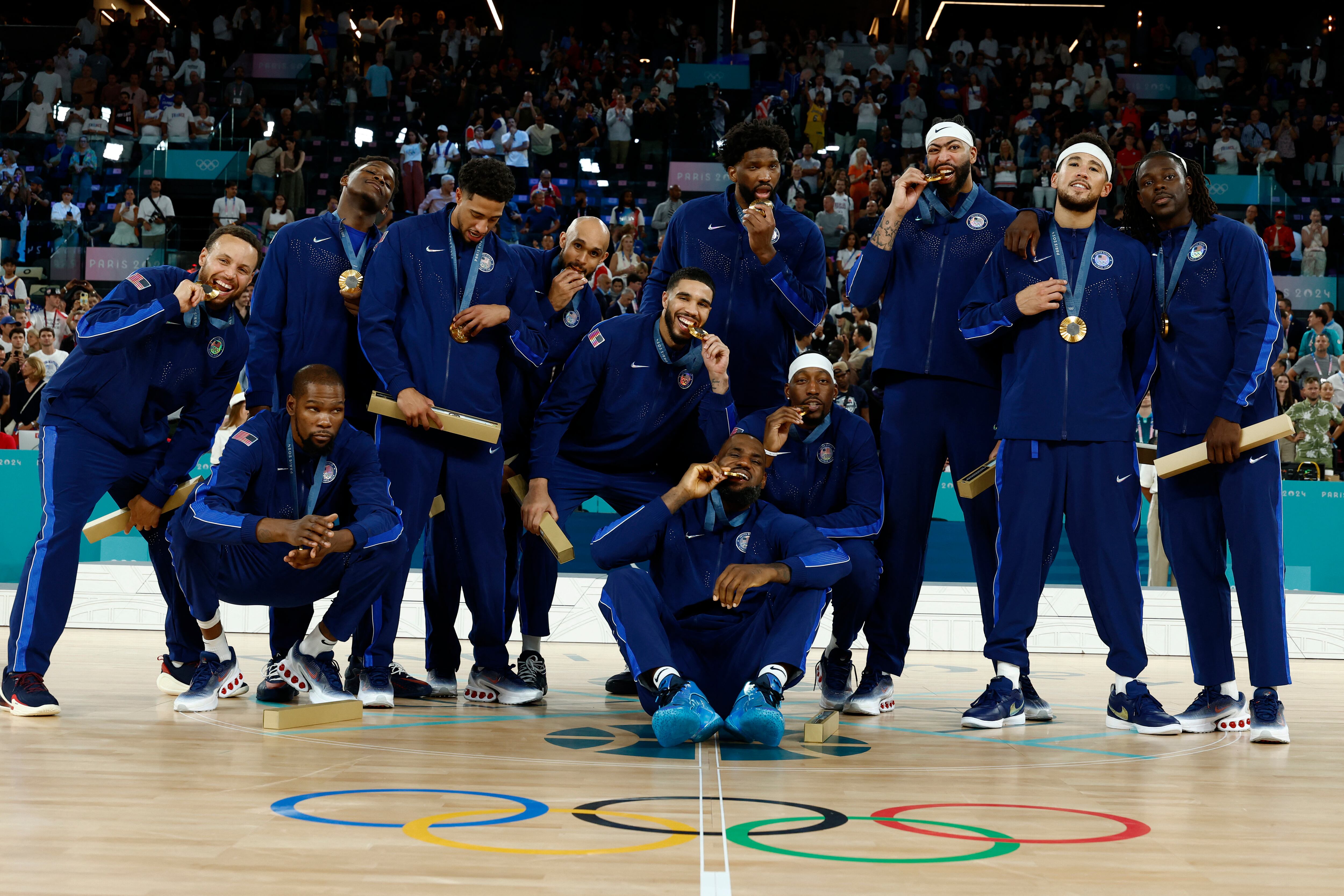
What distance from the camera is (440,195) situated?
52.8 ft

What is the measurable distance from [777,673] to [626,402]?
1.58 meters

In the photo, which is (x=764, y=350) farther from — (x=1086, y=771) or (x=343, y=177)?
(x=1086, y=771)

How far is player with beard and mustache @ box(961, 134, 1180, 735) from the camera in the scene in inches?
185

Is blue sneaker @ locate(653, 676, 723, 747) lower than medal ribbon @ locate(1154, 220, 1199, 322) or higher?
lower

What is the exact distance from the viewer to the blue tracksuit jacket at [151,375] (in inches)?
181

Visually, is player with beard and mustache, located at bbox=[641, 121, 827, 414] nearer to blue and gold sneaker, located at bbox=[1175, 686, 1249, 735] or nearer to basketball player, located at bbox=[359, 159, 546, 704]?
basketball player, located at bbox=[359, 159, 546, 704]

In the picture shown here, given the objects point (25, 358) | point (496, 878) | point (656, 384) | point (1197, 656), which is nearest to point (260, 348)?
point (656, 384)

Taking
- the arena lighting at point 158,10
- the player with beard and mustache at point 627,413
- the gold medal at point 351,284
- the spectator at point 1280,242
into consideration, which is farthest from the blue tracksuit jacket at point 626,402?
the arena lighting at point 158,10

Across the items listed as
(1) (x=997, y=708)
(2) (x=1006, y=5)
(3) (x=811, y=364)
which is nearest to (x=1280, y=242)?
(2) (x=1006, y=5)

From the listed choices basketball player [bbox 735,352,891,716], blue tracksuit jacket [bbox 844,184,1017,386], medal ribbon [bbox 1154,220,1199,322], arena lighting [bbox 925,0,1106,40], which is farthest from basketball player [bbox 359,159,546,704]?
arena lighting [bbox 925,0,1106,40]

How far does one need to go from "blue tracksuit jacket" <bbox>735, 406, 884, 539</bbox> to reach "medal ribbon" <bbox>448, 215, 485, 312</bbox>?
126 cm

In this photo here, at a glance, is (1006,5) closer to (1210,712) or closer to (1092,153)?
(1092,153)

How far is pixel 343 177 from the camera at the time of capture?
17.0ft

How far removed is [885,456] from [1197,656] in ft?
4.78
